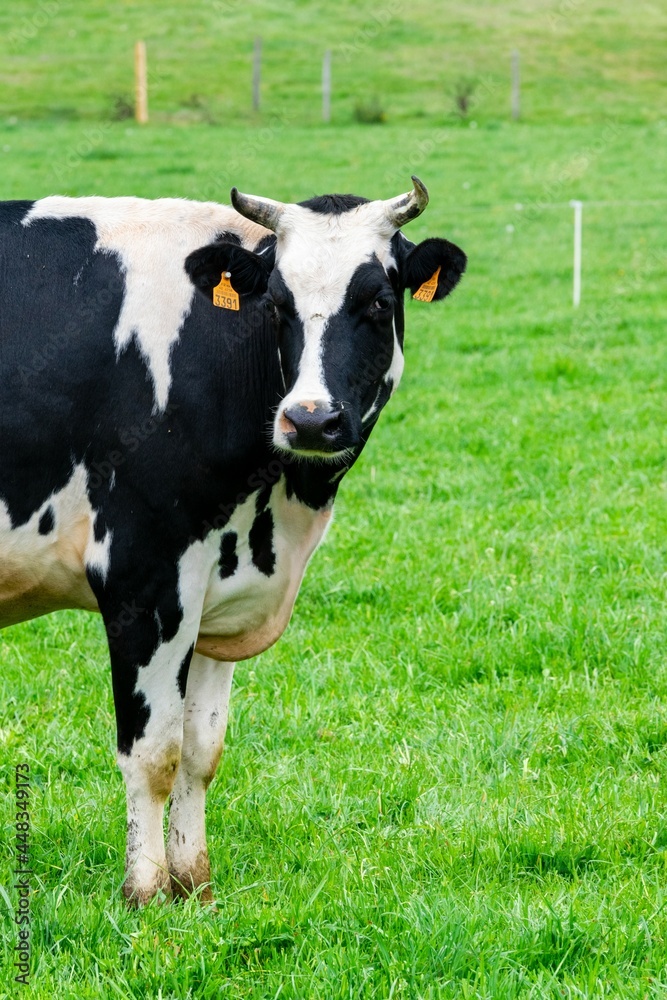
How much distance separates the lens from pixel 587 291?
14.6 metres

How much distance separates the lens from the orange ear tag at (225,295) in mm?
4090

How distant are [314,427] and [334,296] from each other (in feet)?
1.89

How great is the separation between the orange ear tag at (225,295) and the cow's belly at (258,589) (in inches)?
25.1

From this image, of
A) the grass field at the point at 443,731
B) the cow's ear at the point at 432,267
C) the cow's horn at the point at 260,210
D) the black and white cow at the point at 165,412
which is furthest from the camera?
the cow's ear at the point at 432,267

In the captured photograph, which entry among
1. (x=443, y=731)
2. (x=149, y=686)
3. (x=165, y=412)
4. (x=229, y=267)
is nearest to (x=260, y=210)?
(x=229, y=267)

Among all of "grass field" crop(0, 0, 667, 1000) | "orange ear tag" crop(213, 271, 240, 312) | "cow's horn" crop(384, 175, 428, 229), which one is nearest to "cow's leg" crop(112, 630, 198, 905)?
"grass field" crop(0, 0, 667, 1000)

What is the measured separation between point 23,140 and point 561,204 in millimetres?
12280

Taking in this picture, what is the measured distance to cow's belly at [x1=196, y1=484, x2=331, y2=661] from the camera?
164 inches

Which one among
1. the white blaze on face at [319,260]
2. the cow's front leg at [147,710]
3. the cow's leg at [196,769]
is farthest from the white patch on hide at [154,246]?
the cow's leg at [196,769]

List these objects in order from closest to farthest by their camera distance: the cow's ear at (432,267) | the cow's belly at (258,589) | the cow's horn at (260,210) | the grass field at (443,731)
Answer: the grass field at (443,731), the cow's horn at (260,210), the cow's belly at (258,589), the cow's ear at (432,267)

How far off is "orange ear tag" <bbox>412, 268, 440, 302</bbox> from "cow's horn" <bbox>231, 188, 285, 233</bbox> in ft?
1.95

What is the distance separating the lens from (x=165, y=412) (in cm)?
397

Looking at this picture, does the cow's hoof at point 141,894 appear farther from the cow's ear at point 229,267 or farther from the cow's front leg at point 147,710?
the cow's ear at point 229,267

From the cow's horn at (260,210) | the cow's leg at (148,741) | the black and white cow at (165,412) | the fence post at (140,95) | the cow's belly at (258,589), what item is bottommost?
the fence post at (140,95)
